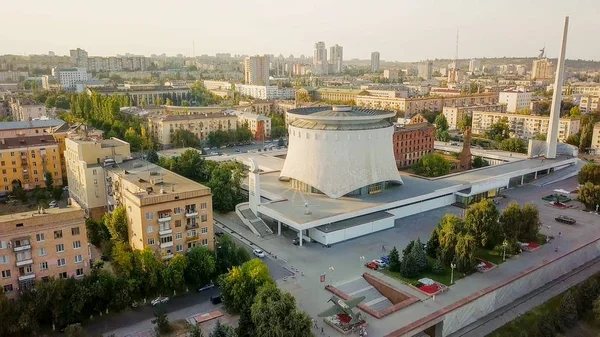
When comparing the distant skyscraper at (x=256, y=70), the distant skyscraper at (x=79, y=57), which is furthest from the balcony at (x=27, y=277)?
the distant skyscraper at (x=79, y=57)

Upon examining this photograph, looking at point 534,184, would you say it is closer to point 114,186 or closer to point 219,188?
point 219,188

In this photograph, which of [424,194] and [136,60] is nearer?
[424,194]

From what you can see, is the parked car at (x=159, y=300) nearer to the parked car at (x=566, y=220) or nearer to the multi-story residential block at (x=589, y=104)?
the parked car at (x=566, y=220)

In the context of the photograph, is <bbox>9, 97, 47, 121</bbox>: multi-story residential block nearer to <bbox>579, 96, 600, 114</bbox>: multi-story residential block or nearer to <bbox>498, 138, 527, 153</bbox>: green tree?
<bbox>498, 138, 527, 153</bbox>: green tree

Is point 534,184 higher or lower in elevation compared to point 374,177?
lower

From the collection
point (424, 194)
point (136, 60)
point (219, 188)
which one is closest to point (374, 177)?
point (424, 194)
